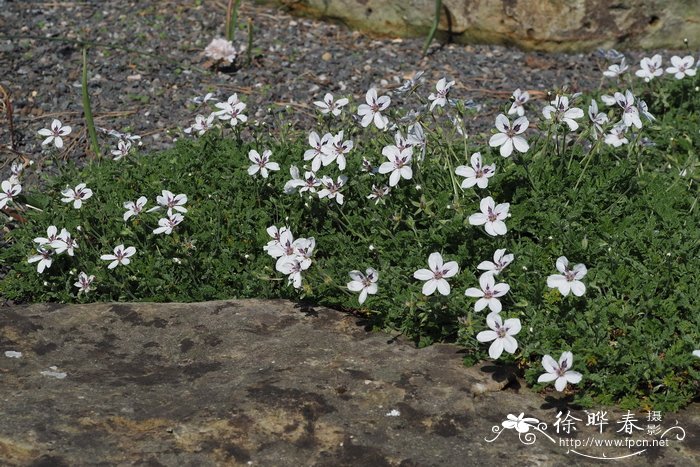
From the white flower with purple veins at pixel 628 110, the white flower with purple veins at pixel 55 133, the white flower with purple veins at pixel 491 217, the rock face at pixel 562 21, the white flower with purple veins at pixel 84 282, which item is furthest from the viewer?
the rock face at pixel 562 21

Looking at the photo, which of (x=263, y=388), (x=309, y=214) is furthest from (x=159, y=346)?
(x=309, y=214)

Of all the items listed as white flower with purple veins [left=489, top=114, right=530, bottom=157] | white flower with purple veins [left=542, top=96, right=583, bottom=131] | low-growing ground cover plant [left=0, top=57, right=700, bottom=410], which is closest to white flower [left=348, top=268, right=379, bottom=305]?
low-growing ground cover plant [left=0, top=57, right=700, bottom=410]

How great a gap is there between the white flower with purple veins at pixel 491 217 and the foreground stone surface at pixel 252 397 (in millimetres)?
597

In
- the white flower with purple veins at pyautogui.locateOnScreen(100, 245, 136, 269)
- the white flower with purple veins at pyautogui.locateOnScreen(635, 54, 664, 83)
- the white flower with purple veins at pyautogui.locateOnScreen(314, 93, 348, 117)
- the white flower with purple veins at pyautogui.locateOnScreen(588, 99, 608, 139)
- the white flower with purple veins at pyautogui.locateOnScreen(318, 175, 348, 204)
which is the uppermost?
the white flower with purple veins at pyautogui.locateOnScreen(635, 54, 664, 83)

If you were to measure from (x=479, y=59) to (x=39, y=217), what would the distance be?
3795mm

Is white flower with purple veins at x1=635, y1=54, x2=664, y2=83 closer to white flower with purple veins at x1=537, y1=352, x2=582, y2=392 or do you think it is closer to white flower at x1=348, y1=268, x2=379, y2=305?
white flower at x1=348, y1=268, x2=379, y2=305

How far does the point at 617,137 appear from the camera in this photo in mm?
5055

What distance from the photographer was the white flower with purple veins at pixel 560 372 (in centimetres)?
375

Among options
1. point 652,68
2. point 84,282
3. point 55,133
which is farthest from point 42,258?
point 652,68

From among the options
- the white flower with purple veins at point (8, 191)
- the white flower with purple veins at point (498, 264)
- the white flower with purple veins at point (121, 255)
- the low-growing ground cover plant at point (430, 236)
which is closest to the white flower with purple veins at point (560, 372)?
the low-growing ground cover plant at point (430, 236)

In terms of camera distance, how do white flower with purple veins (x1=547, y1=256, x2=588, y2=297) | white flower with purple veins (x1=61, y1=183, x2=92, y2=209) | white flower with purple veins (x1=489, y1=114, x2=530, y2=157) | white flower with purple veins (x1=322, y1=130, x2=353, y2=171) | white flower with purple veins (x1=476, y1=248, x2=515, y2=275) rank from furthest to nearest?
white flower with purple veins (x1=61, y1=183, x2=92, y2=209) → white flower with purple veins (x1=322, y1=130, x2=353, y2=171) → white flower with purple veins (x1=489, y1=114, x2=530, y2=157) → white flower with purple veins (x1=476, y1=248, x2=515, y2=275) → white flower with purple veins (x1=547, y1=256, x2=588, y2=297)

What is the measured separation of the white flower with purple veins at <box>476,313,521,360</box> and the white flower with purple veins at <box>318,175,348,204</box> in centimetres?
118

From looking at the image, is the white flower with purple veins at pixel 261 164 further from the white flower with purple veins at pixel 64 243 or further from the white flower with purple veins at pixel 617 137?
the white flower with purple veins at pixel 617 137

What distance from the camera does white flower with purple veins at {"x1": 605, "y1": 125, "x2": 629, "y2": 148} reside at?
5033 millimetres
